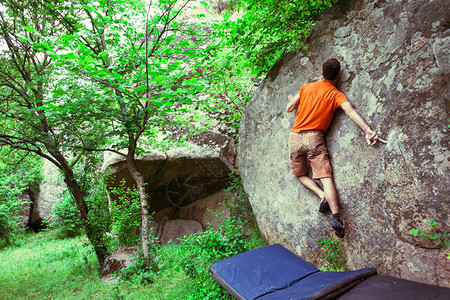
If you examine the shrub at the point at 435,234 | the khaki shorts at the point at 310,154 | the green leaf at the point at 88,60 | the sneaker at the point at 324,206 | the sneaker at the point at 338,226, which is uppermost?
the green leaf at the point at 88,60

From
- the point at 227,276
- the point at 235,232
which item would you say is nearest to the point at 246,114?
the point at 235,232

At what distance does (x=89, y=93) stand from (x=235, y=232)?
3.16m

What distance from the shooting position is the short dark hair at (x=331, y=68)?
3.13 metres

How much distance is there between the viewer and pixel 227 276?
114 inches

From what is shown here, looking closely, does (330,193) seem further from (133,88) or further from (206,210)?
(206,210)

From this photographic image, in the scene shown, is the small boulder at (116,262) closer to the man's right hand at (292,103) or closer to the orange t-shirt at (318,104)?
the man's right hand at (292,103)

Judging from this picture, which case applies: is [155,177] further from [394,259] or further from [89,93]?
[394,259]

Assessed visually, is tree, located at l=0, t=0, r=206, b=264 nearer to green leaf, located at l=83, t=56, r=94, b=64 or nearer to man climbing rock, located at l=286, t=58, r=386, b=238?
green leaf, located at l=83, t=56, r=94, b=64

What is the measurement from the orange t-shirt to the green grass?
2.20m

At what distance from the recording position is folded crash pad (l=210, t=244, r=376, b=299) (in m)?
2.37

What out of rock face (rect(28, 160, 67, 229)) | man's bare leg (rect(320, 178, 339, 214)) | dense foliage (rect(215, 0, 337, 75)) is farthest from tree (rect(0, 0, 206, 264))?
rock face (rect(28, 160, 67, 229))

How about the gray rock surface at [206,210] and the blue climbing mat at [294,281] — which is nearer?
the blue climbing mat at [294,281]

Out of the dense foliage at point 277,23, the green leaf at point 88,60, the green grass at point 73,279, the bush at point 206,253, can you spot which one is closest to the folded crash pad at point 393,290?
the bush at point 206,253

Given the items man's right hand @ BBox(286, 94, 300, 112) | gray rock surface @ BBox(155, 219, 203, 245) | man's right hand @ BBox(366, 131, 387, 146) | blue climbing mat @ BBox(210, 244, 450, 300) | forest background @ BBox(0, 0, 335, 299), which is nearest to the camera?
blue climbing mat @ BBox(210, 244, 450, 300)
